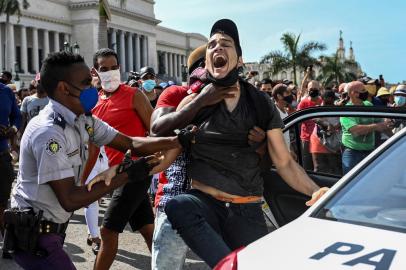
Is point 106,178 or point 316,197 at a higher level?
point 106,178

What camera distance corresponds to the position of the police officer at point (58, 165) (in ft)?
9.20

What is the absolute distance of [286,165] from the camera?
3318 millimetres

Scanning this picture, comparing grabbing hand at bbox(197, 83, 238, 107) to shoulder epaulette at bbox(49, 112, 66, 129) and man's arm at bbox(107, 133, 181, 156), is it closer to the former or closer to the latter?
man's arm at bbox(107, 133, 181, 156)

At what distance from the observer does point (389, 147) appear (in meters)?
2.59

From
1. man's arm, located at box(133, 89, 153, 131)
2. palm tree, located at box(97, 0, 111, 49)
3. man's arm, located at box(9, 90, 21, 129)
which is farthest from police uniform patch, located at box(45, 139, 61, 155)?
palm tree, located at box(97, 0, 111, 49)

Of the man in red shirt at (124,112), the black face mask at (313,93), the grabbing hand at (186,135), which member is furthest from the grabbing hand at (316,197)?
the black face mask at (313,93)

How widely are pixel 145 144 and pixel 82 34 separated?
73.8 metres

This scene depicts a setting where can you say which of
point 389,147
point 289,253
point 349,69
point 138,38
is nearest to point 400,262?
point 289,253

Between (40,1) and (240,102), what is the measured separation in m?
69.4

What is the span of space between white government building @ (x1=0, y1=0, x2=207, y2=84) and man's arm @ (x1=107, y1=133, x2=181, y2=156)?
182ft

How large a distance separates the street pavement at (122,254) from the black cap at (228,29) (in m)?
2.72

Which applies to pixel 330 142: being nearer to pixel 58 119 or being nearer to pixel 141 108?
pixel 141 108

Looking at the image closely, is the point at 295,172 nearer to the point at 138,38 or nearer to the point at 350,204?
the point at 350,204

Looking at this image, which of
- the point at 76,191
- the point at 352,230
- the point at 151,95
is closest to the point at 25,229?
the point at 76,191
